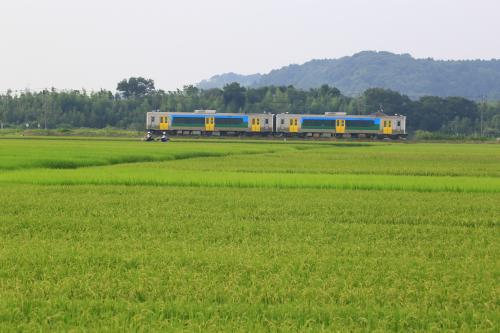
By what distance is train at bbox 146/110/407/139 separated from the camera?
250 feet

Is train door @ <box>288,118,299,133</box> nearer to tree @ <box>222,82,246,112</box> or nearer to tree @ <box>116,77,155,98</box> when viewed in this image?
tree @ <box>222,82,246,112</box>

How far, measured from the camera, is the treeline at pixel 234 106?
389ft

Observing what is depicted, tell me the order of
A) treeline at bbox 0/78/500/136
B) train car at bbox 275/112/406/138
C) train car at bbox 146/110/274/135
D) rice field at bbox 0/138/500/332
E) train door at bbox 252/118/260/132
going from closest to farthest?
rice field at bbox 0/138/500/332
train car at bbox 146/110/274/135
train car at bbox 275/112/406/138
train door at bbox 252/118/260/132
treeline at bbox 0/78/500/136

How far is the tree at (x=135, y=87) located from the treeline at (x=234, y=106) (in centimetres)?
1119

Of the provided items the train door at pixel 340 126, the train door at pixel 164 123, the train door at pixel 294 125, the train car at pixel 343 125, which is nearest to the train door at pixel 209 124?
the train door at pixel 164 123

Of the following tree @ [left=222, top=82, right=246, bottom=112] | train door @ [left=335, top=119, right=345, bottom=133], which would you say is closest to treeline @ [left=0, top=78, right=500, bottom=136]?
tree @ [left=222, top=82, right=246, bottom=112]

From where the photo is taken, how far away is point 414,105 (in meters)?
132

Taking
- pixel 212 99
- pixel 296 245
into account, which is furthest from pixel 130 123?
pixel 296 245

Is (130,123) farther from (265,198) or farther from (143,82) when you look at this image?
(265,198)

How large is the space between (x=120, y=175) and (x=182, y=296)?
16.2m

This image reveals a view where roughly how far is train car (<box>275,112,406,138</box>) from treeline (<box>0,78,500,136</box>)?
43.1 m

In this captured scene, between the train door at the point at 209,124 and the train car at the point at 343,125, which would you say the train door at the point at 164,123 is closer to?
the train door at the point at 209,124

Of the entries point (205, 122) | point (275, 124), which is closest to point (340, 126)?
point (275, 124)

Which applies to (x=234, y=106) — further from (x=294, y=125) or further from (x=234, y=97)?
(x=294, y=125)
